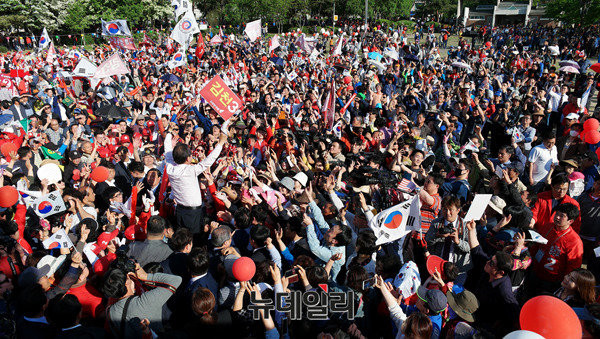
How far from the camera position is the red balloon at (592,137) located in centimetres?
588

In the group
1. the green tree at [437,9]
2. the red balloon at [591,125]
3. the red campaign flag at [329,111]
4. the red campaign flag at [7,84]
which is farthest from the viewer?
the green tree at [437,9]

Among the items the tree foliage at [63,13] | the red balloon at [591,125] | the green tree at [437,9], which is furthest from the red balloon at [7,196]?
the green tree at [437,9]

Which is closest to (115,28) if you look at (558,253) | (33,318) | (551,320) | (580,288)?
(33,318)

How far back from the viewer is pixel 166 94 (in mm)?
11656

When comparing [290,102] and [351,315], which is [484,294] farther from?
[290,102]

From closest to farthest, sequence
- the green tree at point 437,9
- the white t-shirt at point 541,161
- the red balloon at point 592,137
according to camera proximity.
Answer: the white t-shirt at point 541,161 → the red balloon at point 592,137 → the green tree at point 437,9

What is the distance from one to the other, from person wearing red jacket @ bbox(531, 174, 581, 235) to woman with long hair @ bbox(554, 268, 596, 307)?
1297mm

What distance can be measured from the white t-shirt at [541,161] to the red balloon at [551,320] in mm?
4183

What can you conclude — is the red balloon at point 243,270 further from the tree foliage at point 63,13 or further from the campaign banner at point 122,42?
the tree foliage at point 63,13

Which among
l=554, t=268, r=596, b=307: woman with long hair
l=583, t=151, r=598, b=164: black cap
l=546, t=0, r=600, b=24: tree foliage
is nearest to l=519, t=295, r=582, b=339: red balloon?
l=554, t=268, r=596, b=307: woman with long hair

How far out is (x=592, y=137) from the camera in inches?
233

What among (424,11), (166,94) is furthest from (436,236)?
(424,11)

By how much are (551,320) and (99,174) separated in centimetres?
588

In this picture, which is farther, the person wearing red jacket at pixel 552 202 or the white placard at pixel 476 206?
the person wearing red jacket at pixel 552 202
